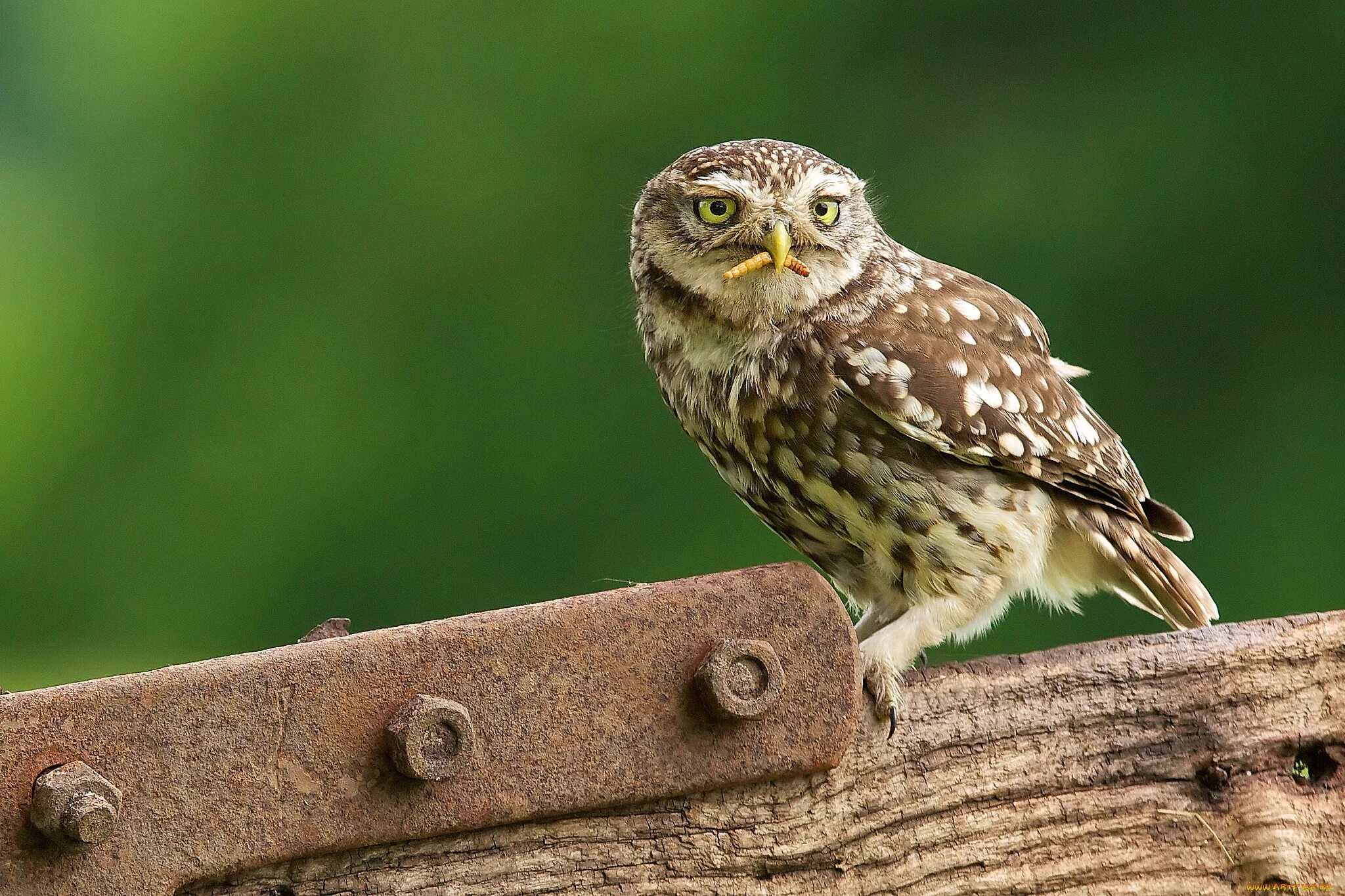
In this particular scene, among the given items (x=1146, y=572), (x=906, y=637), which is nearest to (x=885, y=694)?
(x=906, y=637)

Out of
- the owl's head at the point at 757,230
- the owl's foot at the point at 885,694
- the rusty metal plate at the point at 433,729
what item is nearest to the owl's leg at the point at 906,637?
the owl's foot at the point at 885,694

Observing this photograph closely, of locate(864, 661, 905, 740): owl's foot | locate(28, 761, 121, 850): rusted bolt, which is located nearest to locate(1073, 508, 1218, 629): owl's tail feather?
locate(864, 661, 905, 740): owl's foot

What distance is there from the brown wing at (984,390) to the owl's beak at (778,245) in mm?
123

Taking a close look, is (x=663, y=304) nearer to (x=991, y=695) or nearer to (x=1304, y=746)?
(x=991, y=695)

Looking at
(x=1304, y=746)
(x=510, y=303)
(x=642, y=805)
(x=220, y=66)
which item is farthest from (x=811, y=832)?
(x=220, y=66)

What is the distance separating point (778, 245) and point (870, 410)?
0.75 feet

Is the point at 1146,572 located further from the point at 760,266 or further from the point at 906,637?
the point at 760,266

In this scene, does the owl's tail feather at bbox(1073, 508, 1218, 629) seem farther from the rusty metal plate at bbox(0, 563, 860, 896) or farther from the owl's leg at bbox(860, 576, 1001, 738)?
the rusty metal plate at bbox(0, 563, 860, 896)

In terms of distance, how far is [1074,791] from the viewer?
1219 mm

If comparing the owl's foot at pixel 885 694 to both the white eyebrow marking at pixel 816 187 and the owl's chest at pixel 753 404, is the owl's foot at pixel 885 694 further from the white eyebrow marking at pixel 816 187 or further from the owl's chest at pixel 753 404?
the white eyebrow marking at pixel 816 187

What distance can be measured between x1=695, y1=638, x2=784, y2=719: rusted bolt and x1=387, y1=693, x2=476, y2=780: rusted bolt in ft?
0.60

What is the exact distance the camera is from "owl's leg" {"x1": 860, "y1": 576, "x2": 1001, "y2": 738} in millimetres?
1219

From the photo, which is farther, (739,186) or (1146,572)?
(1146,572)

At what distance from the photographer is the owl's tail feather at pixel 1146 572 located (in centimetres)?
184
